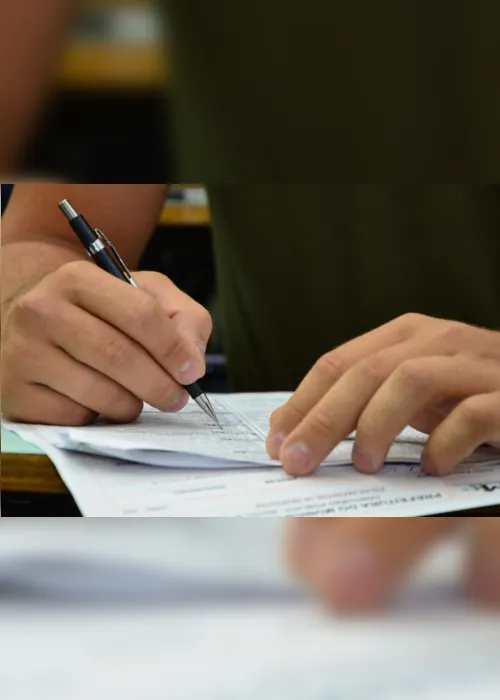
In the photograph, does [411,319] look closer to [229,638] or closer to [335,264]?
[335,264]

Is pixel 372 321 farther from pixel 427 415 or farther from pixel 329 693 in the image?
pixel 329 693

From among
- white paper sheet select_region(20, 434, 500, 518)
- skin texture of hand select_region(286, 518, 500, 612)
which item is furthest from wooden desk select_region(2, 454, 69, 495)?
skin texture of hand select_region(286, 518, 500, 612)

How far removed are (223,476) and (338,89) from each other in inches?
6.6

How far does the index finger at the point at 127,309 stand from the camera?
0.31m

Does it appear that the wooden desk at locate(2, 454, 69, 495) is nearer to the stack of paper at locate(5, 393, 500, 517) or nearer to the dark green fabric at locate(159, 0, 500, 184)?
the stack of paper at locate(5, 393, 500, 517)

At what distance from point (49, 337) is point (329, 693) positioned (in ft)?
0.65

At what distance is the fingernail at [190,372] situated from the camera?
0.32m

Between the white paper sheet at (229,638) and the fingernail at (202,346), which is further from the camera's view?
the fingernail at (202,346)

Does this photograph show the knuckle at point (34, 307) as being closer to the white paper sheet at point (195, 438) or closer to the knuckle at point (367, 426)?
the white paper sheet at point (195, 438)

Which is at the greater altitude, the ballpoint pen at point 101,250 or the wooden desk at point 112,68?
the wooden desk at point 112,68

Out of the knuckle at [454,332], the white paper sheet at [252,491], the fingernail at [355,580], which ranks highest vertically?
the knuckle at [454,332]

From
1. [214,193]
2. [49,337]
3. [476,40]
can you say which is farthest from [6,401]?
[476,40]

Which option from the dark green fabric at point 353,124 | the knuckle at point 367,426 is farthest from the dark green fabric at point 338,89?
the knuckle at point 367,426

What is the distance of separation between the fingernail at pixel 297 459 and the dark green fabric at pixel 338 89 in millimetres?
119
